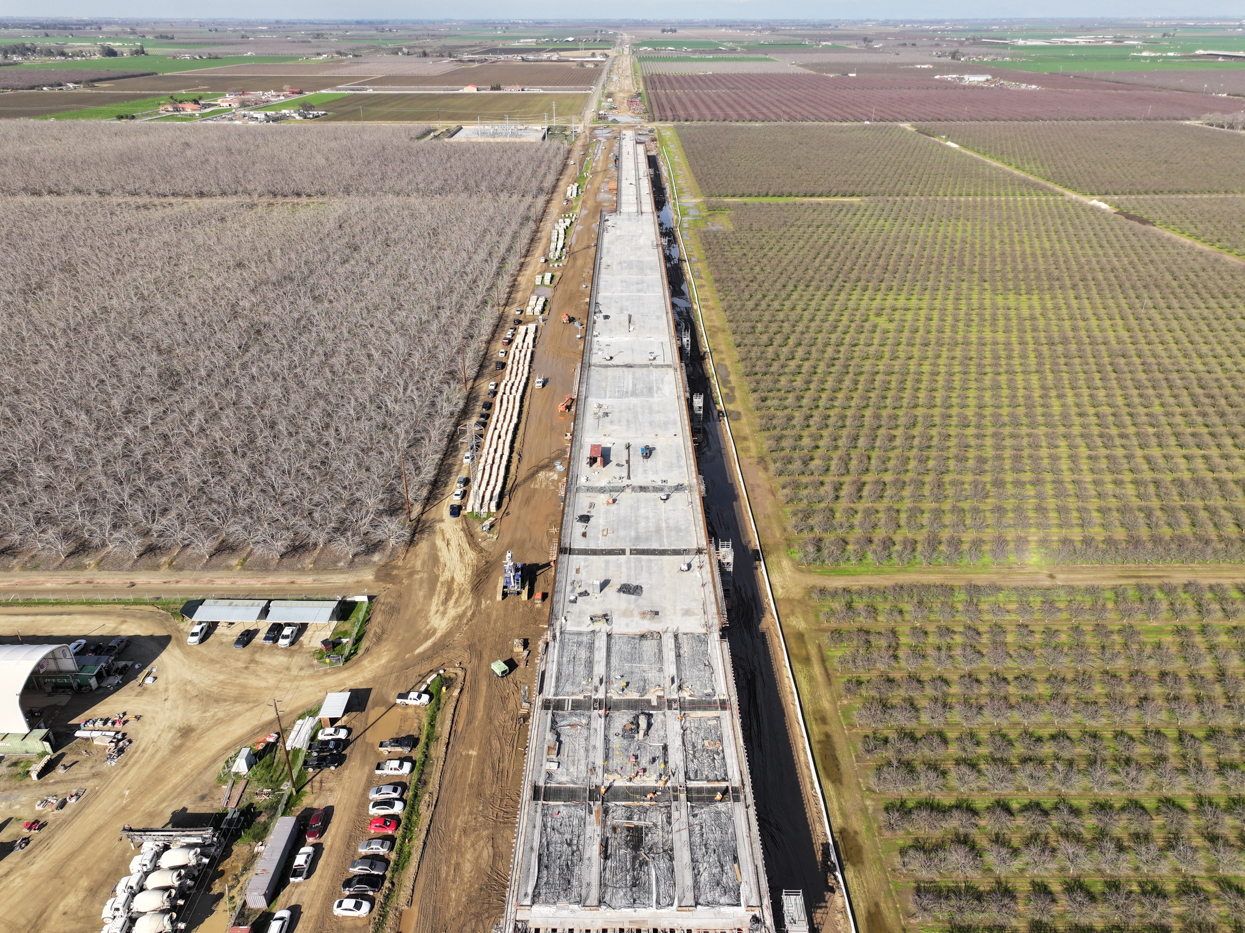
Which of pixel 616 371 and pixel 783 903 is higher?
pixel 616 371

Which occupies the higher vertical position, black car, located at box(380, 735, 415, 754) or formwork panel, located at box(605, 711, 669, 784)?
formwork panel, located at box(605, 711, 669, 784)

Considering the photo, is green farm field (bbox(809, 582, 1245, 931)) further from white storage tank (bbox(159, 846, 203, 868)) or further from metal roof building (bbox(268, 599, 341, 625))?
white storage tank (bbox(159, 846, 203, 868))

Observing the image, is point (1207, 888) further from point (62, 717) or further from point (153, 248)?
point (153, 248)

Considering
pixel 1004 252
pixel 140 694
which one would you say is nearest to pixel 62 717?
pixel 140 694

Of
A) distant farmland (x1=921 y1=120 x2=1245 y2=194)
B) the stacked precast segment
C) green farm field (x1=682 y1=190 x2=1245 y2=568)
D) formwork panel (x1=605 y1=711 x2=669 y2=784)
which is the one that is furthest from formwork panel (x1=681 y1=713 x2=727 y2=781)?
distant farmland (x1=921 y1=120 x2=1245 y2=194)

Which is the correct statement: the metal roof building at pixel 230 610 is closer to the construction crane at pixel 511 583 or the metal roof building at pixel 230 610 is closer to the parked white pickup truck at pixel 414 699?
the parked white pickup truck at pixel 414 699

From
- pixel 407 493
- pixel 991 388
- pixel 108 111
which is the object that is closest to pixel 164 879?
pixel 407 493

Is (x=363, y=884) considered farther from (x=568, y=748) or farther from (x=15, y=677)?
(x=15, y=677)
